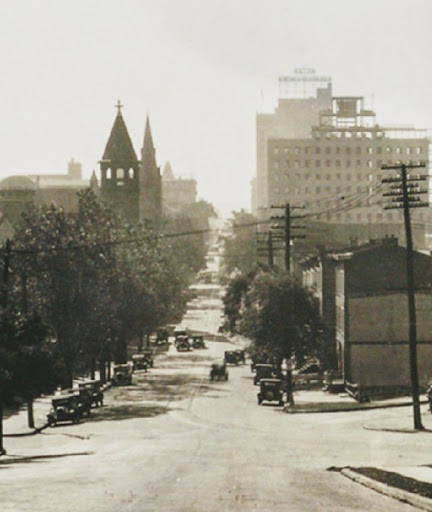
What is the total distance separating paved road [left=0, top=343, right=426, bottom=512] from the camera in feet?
73.0

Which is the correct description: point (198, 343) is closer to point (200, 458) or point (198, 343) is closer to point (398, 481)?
point (200, 458)

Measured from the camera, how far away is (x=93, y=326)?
229ft

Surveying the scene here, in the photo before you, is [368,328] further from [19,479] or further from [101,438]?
[19,479]

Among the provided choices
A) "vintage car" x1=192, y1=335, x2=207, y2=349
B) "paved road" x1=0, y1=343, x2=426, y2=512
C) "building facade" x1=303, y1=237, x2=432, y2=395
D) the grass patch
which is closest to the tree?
"building facade" x1=303, y1=237, x2=432, y2=395

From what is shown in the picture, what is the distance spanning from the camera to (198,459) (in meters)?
34.4

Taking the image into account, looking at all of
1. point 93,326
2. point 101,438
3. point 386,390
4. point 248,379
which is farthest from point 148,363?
point 101,438

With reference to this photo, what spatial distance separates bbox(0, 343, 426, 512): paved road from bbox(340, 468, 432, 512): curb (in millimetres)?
322

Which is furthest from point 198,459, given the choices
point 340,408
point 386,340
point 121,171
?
point 121,171

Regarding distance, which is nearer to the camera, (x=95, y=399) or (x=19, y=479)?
(x=19, y=479)

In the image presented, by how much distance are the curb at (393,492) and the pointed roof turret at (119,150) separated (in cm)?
12005

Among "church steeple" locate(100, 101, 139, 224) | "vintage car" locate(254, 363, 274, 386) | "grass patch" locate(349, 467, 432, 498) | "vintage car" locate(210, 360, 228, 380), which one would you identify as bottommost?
"vintage car" locate(210, 360, 228, 380)

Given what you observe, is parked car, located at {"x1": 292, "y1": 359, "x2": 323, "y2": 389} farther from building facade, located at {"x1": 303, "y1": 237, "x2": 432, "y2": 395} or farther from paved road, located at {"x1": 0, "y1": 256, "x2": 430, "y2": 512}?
paved road, located at {"x1": 0, "y1": 256, "x2": 430, "y2": 512}

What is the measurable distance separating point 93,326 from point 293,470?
41.4m

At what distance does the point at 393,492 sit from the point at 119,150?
412ft
